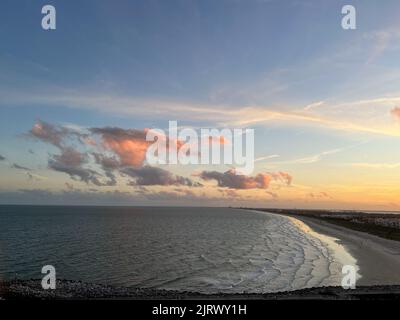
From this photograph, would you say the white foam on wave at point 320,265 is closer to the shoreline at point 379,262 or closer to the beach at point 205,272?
the beach at point 205,272

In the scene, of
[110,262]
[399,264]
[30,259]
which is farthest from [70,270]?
[399,264]

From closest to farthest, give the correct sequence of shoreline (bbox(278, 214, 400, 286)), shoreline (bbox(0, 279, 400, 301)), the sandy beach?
shoreline (bbox(0, 279, 400, 301)) < shoreline (bbox(278, 214, 400, 286)) < the sandy beach

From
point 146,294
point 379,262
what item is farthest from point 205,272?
point 379,262

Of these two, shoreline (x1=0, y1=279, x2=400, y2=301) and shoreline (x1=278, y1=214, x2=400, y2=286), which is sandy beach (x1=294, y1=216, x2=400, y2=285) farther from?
shoreline (x1=0, y1=279, x2=400, y2=301)

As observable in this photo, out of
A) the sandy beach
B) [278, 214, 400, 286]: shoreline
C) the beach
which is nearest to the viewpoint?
the beach

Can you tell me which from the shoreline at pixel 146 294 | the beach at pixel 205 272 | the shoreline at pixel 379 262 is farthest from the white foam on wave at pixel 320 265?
the shoreline at pixel 146 294

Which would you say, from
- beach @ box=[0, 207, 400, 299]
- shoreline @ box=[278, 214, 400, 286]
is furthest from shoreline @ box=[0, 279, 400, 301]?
shoreline @ box=[278, 214, 400, 286]

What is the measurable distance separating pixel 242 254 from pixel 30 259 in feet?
75.0

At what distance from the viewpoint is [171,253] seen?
4975cm

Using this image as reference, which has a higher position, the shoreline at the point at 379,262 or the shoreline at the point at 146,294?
the shoreline at the point at 146,294

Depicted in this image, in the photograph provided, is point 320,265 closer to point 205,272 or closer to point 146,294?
point 205,272
